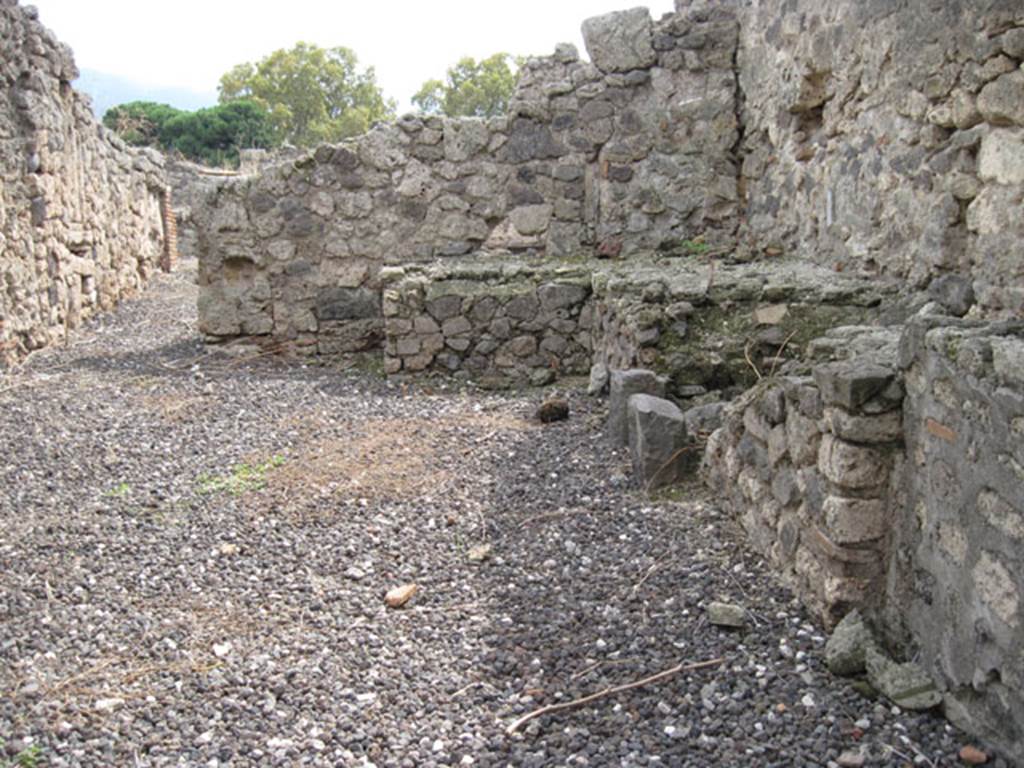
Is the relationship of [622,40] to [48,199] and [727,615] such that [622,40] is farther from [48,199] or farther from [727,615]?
[727,615]

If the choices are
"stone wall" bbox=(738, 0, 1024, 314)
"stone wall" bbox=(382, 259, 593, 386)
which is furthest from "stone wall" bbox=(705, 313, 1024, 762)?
"stone wall" bbox=(382, 259, 593, 386)

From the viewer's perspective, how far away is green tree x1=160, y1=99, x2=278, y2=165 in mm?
30656

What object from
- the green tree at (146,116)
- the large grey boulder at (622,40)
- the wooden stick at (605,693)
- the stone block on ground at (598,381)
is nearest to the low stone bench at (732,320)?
the stone block on ground at (598,381)

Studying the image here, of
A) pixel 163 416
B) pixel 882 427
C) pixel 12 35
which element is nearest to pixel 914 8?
pixel 882 427

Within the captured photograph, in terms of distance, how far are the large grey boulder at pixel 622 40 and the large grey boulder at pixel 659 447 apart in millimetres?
4422

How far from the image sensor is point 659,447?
399cm

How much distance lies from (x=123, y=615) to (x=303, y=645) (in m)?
0.70

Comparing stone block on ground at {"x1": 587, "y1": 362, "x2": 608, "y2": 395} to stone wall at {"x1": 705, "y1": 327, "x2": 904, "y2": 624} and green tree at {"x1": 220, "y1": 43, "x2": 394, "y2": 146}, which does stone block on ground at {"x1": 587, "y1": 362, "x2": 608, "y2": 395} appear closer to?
stone wall at {"x1": 705, "y1": 327, "x2": 904, "y2": 624}

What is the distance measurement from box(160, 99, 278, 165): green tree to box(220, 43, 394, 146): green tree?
7.13 m

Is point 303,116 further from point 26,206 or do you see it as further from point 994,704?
point 994,704

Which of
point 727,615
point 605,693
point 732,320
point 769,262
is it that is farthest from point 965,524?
point 769,262

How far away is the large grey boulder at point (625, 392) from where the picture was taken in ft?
15.2

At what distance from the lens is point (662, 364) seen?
5.11 m

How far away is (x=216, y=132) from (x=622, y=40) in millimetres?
27294
